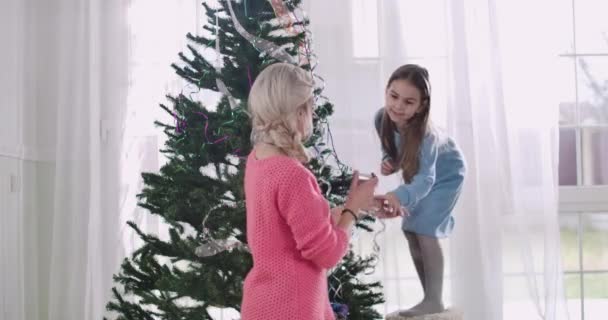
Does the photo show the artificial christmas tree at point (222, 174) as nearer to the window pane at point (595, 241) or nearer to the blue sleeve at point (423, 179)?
the blue sleeve at point (423, 179)

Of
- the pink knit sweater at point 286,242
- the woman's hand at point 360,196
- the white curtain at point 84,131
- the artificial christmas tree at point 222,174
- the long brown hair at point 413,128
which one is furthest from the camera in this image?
the white curtain at point 84,131

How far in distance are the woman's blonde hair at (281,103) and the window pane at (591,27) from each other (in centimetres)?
208

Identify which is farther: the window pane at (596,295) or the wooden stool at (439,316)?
the window pane at (596,295)

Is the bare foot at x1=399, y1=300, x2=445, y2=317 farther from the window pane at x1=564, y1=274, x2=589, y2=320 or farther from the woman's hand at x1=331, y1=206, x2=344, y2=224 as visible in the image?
the window pane at x1=564, y1=274, x2=589, y2=320

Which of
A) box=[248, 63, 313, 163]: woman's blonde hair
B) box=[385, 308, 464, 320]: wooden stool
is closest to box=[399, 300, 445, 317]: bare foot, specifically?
box=[385, 308, 464, 320]: wooden stool

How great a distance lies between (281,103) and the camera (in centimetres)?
176

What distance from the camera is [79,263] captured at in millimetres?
3139

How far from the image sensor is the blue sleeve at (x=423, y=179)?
2.21 m

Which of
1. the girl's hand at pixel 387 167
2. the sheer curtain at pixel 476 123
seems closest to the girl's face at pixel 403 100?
the girl's hand at pixel 387 167

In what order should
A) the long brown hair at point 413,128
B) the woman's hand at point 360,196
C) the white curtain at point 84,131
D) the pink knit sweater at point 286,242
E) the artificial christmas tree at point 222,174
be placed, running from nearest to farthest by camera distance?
Result: the pink knit sweater at point 286,242
the woman's hand at point 360,196
the artificial christmas tree at point 222,174
the long brown hair at point 413,128
the white curtain at point 84,131

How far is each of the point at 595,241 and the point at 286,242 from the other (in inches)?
83.0

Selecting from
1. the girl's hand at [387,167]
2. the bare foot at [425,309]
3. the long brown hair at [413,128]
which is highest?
the long brown hair at [413,128]

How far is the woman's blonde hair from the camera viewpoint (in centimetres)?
176

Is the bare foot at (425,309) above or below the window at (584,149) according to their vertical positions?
below
